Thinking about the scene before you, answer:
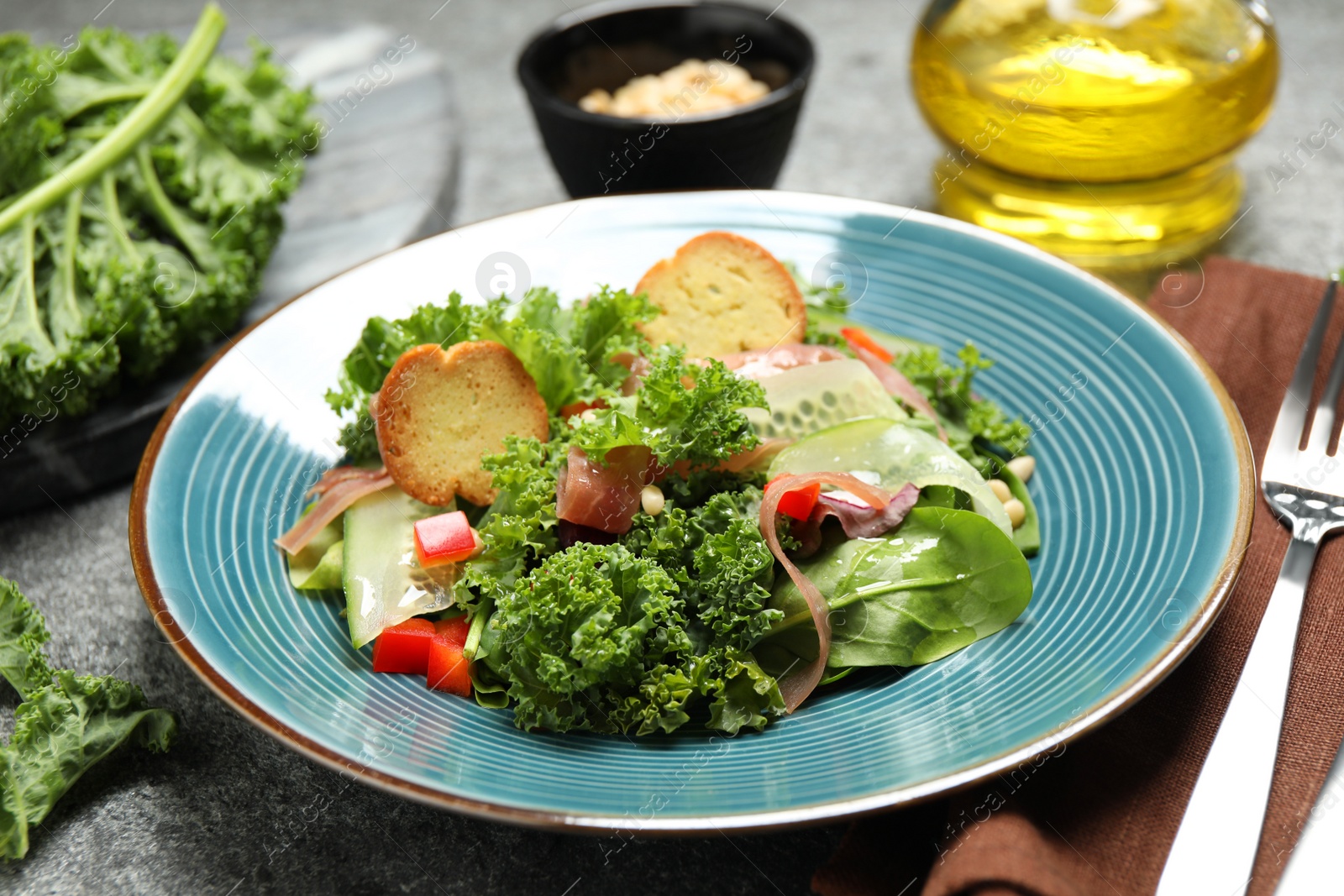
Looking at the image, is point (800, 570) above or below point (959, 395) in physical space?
above

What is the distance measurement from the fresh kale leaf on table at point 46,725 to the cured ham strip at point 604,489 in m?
0.81

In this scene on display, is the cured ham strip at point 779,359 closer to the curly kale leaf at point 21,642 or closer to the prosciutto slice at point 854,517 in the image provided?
the prosciutto slice at point 854,517

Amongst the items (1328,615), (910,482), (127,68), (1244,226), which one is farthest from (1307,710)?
(127,68)

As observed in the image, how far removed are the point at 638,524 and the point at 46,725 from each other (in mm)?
1039

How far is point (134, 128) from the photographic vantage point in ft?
10.3

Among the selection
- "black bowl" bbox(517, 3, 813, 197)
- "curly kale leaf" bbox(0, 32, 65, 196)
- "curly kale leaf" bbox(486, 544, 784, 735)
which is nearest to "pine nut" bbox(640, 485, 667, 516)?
"curly kale leaf" bbox(486, 544, 784, 735)

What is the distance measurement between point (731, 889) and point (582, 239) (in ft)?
5.13

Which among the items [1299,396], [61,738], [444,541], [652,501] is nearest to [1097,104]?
[1299,396]

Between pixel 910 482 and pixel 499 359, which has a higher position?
pixel 499 359

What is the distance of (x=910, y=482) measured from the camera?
199 centimetres

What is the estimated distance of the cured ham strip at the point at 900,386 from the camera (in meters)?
2.26

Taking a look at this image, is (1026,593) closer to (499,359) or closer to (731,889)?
(731,889)

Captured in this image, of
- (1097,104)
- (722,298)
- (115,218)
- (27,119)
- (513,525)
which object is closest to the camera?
(513,525)

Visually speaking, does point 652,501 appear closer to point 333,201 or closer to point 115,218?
point 115,218
